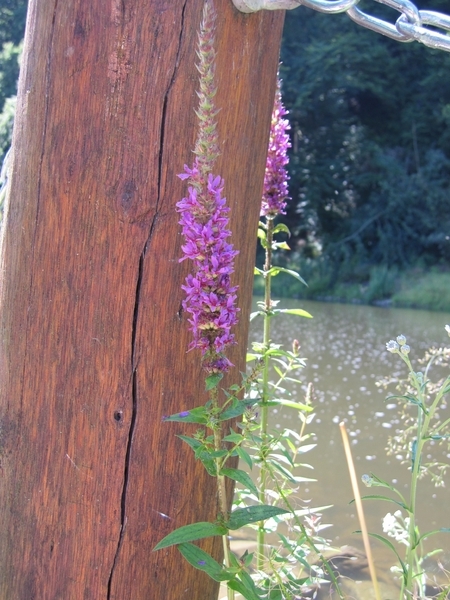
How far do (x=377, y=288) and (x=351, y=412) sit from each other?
1241cm

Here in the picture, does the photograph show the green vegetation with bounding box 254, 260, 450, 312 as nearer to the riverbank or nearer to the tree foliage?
the riverbank

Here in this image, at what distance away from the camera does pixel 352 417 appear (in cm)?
569

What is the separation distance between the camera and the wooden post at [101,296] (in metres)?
1.42

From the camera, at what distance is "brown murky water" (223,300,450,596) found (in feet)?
13.1

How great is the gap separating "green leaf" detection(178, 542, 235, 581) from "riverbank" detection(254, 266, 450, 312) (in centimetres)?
1532

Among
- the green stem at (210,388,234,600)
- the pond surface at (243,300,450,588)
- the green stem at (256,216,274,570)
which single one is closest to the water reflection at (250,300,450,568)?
the pond surface at (243,300,450,588)

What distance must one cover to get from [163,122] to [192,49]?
0.16 meters

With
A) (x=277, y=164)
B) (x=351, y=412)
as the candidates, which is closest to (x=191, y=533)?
(x=277, y=164)

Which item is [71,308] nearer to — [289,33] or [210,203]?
[210,203]

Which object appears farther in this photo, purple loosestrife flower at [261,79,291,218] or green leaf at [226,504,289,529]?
purple loosestrife flower at [261,79,291,218]

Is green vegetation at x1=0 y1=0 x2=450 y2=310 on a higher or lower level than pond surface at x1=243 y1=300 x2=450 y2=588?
higher

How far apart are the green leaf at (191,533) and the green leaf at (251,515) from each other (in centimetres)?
2

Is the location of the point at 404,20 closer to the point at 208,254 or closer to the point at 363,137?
the point at 208,254

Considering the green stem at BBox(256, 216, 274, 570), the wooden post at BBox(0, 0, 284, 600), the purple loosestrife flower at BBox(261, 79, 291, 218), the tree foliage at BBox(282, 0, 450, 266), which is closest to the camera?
the wooden post at BBox(0, 0, 284, 600)
